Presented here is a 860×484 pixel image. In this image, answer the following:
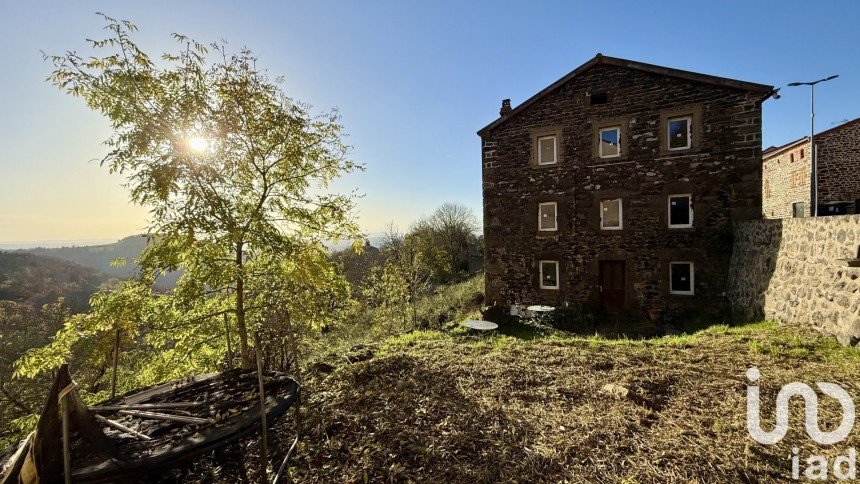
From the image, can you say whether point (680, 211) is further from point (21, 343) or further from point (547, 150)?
point (21, 343)

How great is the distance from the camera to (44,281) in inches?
1227

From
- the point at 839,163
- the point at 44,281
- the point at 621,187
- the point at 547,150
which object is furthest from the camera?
the point at 44,281

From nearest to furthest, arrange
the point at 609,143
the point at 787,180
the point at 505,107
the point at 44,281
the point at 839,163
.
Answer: the point at 609,143, the point at 505,107, the point at 839,163, the point at 787,180, the point at 44,281

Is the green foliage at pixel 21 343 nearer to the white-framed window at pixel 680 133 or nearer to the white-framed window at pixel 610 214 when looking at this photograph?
the white-framed window at pixel 610 214

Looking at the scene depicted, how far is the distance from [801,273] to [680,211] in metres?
4.42

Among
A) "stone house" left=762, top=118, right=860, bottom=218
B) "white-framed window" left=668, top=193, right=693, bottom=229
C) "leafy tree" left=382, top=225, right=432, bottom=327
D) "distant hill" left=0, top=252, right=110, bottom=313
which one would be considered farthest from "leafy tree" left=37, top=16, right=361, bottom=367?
"distant hill" left=0, top=252, right=110, bottom=313

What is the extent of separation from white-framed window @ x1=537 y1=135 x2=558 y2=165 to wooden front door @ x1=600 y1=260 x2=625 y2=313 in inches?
168

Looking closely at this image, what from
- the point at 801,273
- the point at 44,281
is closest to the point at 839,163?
the point at 801,273

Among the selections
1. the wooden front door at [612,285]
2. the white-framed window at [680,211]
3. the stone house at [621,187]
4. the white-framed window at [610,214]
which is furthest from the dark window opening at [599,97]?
the wooden front door at [612,285]

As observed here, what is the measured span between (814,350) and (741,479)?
188 inches

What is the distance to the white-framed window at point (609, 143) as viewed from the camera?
39.5ft

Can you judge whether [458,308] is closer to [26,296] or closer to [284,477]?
[284,477]

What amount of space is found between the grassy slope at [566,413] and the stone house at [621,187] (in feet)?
15.7

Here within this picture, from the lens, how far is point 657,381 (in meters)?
5.03
